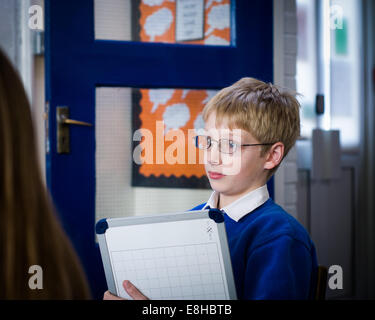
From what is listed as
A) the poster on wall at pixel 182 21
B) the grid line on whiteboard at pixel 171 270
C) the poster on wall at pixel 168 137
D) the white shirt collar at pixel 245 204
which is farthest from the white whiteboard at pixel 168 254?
the poster on wall at pixel 182 21

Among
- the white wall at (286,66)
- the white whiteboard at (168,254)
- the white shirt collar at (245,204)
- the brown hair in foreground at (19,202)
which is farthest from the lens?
the white wall at (286,66)

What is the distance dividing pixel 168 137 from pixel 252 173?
40 cm

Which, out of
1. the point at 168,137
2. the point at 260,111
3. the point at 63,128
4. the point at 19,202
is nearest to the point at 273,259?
the point at 260,111

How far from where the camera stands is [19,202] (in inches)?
14.0

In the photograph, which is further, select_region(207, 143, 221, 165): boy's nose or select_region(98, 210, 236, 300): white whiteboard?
select_region(207, 143, 221, 165): boy's nose

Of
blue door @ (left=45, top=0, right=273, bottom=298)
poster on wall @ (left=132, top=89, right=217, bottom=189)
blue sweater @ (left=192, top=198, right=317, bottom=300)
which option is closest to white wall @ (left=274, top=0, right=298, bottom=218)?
blue door @ (left=45, top=0, right=273, bottom=298)

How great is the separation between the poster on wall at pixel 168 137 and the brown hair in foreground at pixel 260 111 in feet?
1.14

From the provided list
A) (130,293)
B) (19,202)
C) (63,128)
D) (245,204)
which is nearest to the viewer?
(19,202)

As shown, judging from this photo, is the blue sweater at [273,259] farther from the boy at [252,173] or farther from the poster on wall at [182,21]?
the poster on wall at [182,21]

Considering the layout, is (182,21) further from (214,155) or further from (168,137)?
(214,155)

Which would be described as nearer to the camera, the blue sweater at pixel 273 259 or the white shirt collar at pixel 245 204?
the blue sweater at pixel 273 259

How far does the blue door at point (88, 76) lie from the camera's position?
108 cm

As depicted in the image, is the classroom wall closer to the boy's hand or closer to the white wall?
the white wall

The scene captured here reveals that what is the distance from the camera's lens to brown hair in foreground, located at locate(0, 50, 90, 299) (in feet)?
1.15
